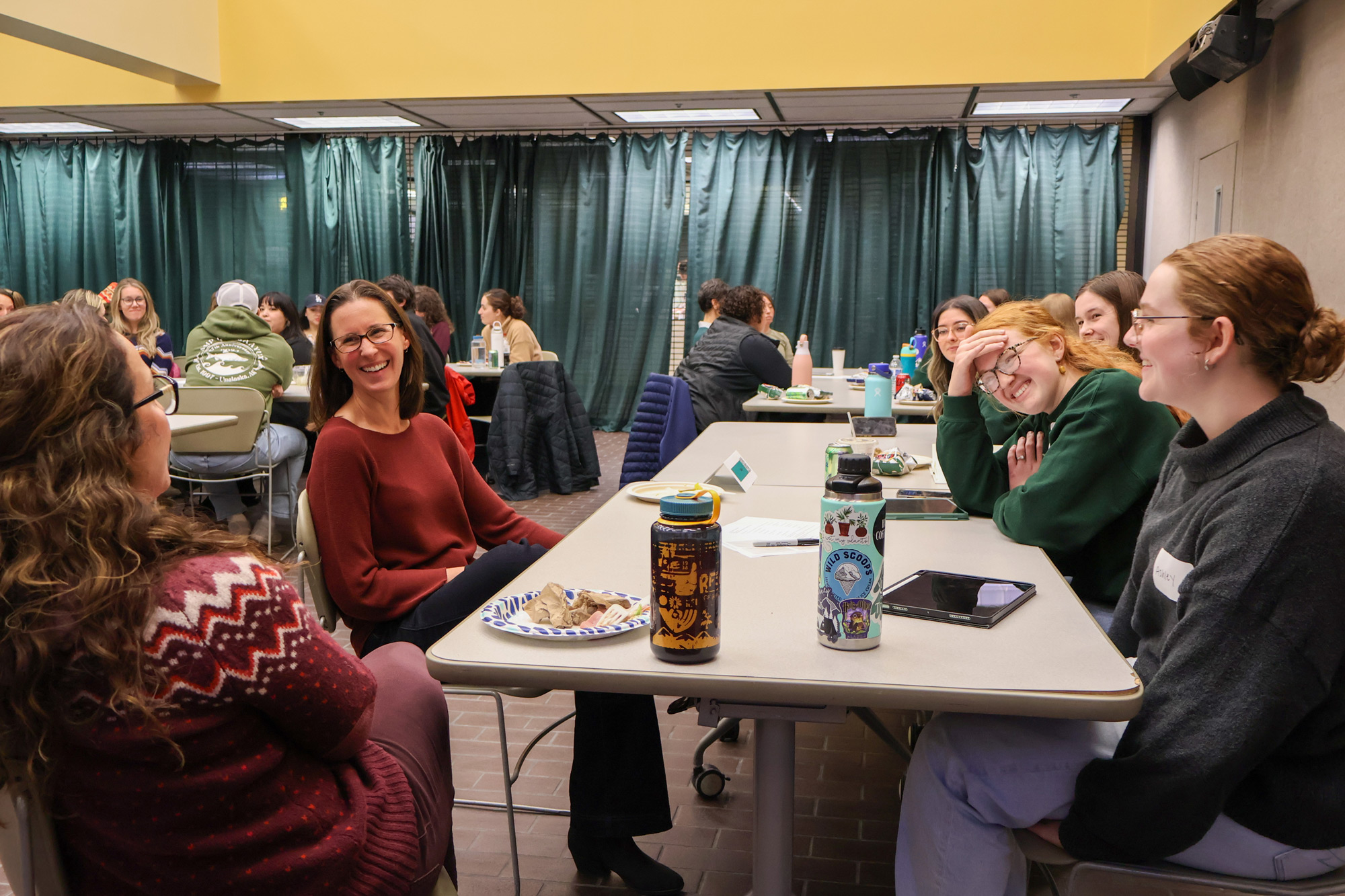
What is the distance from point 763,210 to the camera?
841 cm

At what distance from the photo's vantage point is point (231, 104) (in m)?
7.60

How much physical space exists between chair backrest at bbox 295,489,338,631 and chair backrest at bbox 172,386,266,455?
9.47 feet

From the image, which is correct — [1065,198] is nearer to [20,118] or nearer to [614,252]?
[614,252]

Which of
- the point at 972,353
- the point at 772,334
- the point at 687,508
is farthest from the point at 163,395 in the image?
the point at 772,334

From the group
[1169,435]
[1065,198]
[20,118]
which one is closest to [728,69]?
[1065,198]

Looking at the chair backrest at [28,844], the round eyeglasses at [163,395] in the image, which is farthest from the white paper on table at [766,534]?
the chair backrest at [28,844]

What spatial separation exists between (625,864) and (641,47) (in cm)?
608

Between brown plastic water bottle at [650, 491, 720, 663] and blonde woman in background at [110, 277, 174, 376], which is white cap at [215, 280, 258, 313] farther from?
brown plastic water bottle at [650, 491, 720, 663]

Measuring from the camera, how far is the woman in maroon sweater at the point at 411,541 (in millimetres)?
1990

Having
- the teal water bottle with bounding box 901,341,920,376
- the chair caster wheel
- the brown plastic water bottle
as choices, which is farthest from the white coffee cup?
the teal water bottle with bounding box 901,341,920,376

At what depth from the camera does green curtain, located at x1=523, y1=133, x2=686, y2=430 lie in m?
8.57

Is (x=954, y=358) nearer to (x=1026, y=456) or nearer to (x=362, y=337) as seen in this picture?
(x=1026, y=456)

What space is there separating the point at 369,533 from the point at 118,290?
16.4 feet

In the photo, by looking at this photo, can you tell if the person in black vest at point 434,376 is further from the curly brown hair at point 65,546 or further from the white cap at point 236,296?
the curly brown hair at point 65,546
